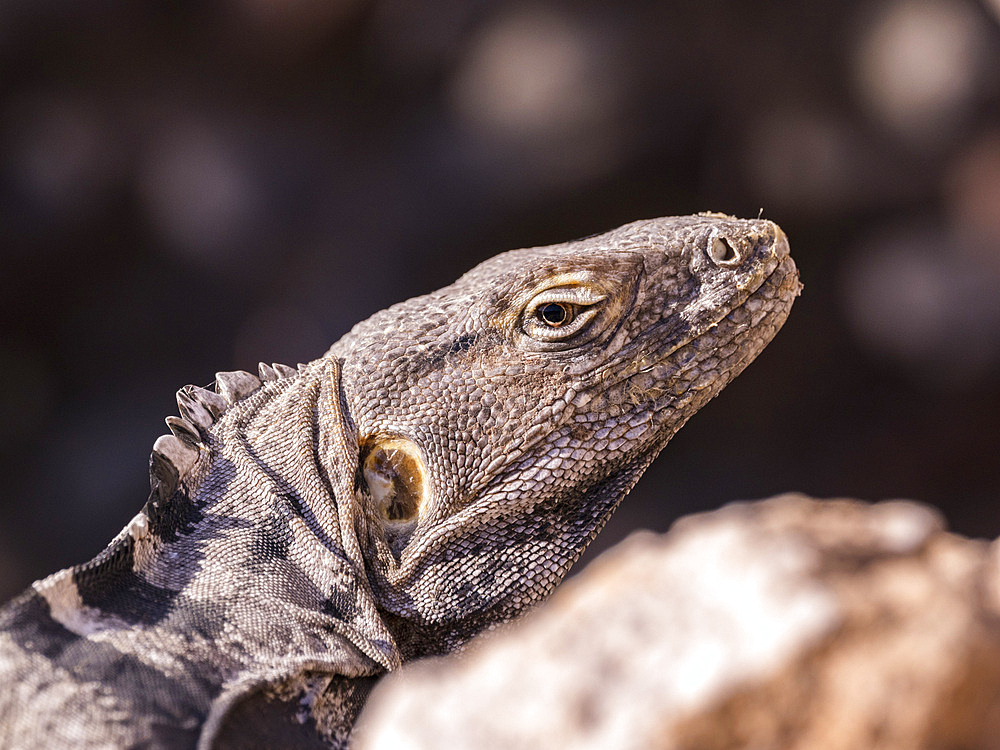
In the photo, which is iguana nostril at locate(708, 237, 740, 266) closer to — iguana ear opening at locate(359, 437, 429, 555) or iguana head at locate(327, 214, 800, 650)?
iguana head at locate(327, 214, 800, 650)

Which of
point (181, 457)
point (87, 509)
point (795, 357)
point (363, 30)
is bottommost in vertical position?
point (795, 357)

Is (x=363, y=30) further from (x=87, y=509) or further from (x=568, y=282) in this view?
(x=568, y=282)

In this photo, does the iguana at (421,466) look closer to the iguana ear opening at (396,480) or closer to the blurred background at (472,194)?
the iguana ear opening at (396,480)

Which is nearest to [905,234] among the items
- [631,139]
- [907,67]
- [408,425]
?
A: [907,67]

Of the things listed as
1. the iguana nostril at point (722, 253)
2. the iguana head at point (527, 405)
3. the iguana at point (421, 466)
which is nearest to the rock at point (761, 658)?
the iguana at point (421, 466)

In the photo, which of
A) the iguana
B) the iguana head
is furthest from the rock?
the iguana head

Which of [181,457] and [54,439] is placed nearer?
[181,457]
